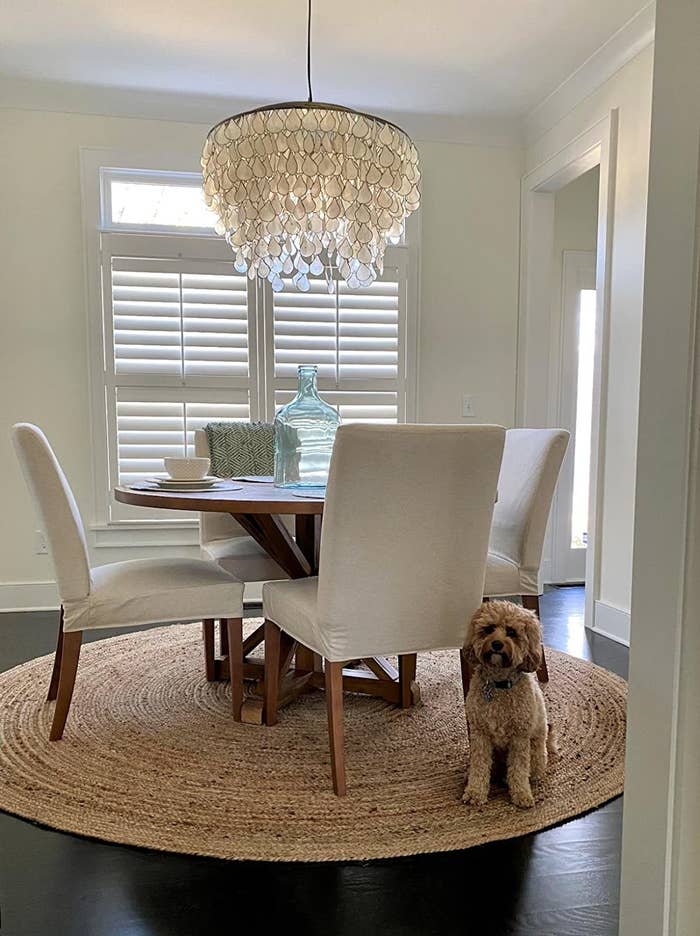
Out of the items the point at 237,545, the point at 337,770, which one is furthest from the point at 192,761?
the point at 237,545

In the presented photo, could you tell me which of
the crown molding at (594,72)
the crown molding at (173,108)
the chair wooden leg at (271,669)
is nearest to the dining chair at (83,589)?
the chair wooden leg at (271,669)

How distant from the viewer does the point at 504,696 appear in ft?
5.61

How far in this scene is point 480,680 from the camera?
5.70ft

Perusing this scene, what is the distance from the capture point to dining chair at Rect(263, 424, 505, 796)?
5.49ft

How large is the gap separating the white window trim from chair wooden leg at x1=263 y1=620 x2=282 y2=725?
1779mm

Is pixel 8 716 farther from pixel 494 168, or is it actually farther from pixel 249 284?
pixel 494 168

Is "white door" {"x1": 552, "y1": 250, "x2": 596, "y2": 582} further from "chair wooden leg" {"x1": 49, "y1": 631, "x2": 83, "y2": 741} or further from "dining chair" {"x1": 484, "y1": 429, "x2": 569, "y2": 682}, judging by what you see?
"chair wooden leg" {"x1": 49, "y1": 631, "x2": 83, "y2": 741}

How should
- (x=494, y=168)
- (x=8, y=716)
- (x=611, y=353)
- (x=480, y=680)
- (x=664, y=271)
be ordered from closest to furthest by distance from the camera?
(x=664, y=271), (x=480, y=680), (x=8, y=716), (x=611, y=353), (x=494, y=168)

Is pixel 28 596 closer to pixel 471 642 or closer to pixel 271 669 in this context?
pixel 271 669

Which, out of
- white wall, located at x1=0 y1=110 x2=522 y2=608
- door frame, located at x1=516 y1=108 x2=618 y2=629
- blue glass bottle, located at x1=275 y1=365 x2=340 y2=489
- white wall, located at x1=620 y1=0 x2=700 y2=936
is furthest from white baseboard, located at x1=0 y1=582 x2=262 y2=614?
white wall, located at x1=620 y1=0 x2=700 y2=936

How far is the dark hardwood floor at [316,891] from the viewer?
133 cm

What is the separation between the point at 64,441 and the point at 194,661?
154 centimetres

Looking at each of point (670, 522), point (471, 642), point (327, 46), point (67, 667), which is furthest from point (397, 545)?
point (327, 46)

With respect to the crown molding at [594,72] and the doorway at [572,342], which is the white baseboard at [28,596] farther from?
the crown molding at [594,72]
